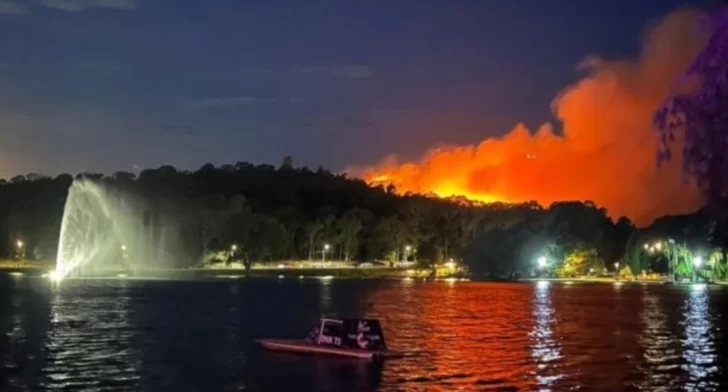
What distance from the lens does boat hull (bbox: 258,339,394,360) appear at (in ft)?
Answer: 186

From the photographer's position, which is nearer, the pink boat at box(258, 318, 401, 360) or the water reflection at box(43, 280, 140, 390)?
the water reflection at box(43, 280, 140, 390)

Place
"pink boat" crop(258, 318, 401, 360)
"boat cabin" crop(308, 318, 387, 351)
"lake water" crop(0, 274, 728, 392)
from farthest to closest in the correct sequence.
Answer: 1. "boat cabin" crop(308, 318, 387, 351)
2. "pink boat" crop(258, 318, 401, 360)
3. "lake water" crop(0, 274, 728, 392)

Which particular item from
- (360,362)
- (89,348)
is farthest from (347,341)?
(89,348)

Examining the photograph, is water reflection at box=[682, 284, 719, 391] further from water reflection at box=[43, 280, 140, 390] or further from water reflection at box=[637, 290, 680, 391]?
water reflection at box=[43, 280, 140, 390]

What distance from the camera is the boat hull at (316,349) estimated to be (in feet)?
186

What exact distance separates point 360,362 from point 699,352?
82.5ft

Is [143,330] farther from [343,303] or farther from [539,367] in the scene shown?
[343,303]

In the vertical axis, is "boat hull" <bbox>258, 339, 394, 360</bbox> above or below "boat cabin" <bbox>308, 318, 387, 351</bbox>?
below

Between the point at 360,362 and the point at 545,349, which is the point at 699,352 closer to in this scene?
the point at 545,349

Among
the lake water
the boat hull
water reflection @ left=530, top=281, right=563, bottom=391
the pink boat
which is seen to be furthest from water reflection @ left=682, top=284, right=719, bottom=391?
the boat hull

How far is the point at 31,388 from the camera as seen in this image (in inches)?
1750

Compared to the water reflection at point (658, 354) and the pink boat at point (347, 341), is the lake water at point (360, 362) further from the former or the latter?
the pink boat at point (347, 341)

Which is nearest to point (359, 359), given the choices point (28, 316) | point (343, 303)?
point (28, 316)

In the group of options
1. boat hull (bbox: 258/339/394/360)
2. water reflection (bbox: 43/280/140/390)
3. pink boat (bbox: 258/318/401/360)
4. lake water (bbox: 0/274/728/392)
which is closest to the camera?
water reflection (bbox: 43/280/140/390)
